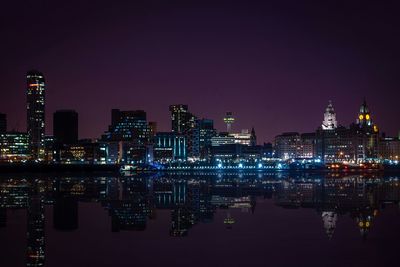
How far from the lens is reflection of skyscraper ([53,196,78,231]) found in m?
32.2

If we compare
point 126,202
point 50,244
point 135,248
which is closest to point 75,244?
point 50,244

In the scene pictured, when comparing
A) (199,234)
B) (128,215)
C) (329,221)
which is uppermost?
(128,215)

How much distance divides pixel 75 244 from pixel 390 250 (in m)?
13.6

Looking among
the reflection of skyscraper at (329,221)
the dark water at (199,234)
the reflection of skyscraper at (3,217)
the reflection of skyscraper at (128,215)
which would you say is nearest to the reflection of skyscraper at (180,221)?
the dark water at (199,234)

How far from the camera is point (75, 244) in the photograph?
1027 inches

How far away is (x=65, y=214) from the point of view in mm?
38219

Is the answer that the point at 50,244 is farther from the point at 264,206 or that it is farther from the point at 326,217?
the point at 264,206

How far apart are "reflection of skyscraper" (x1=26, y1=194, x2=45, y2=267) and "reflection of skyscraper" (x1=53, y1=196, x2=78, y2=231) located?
0.88 m

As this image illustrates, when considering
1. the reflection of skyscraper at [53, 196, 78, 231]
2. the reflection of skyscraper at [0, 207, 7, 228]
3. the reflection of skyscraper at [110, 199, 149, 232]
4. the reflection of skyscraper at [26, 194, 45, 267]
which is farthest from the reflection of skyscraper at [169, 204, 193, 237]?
the reflection of skyscraper at [0, 207, 7, 228]

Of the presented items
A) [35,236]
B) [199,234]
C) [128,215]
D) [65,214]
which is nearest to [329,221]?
[199,234]

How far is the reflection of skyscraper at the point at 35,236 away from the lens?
2255cm

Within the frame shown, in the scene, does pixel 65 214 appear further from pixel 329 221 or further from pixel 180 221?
pixel 329 221

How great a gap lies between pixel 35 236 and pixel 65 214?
1012cm

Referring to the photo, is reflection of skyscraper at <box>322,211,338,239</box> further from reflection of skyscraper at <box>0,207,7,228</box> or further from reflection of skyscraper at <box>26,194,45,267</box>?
reflection of skyscraper at <box>0,207,7,228</box>
